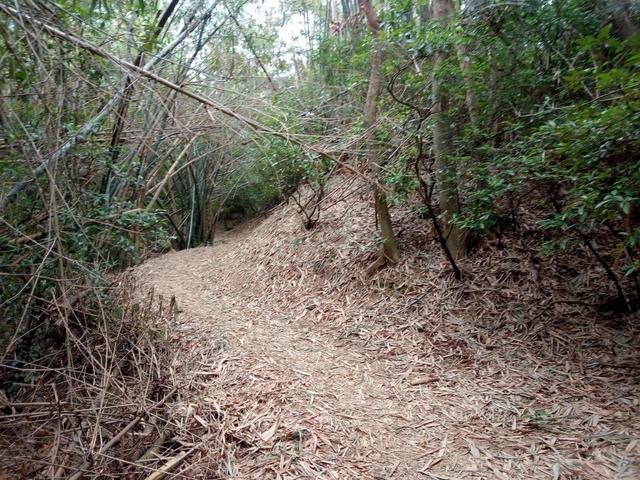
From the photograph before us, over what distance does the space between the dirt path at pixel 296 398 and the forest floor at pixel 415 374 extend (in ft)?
0.04

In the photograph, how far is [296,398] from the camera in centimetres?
321

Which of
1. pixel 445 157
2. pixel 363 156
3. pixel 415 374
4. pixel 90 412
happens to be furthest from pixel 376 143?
pixel 90 412

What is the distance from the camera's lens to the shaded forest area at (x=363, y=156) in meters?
2.65

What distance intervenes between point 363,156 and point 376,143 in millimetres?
209

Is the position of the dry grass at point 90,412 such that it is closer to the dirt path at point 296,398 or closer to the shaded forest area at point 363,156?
the shaded forest area at point 363,156

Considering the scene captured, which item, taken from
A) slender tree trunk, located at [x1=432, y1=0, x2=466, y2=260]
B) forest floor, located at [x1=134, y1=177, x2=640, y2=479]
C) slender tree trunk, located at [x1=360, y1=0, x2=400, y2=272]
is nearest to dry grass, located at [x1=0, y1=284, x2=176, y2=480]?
forest floor, located at [x1=134, y1=177, x2=640, y2=479]

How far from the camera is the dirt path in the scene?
263cm

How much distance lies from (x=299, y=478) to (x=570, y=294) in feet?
9.11

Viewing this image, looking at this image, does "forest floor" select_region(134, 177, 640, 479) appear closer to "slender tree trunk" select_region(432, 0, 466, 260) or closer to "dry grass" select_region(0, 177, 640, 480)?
"dry grass" select_region(0, 177, 640, 480)

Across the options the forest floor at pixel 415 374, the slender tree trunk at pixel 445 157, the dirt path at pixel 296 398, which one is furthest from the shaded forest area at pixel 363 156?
the dirt path at pixel 296 398

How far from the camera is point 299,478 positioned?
8.15ft

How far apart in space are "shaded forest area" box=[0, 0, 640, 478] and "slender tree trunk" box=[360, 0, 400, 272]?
0.08ft

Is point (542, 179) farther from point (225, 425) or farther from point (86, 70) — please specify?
point (86, 70)

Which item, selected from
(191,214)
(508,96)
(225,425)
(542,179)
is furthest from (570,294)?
(191,214)
